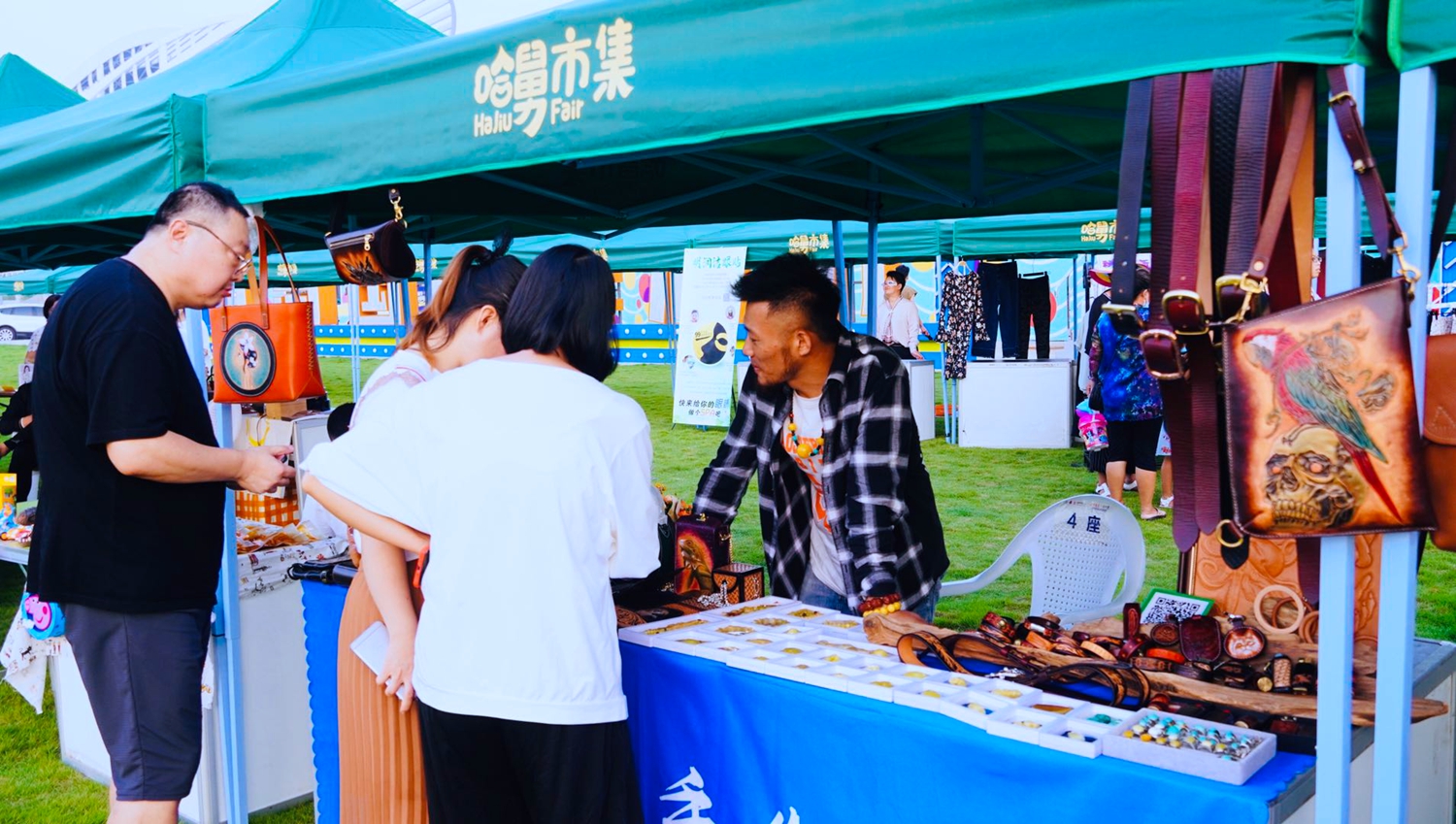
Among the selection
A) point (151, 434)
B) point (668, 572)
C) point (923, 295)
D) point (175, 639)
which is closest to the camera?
point (151, 434)

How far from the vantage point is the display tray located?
60.1 inches

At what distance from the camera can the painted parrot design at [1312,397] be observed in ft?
4.45

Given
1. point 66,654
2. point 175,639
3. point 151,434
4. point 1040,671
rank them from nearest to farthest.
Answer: point 1040,671, point 151,434, point 175,639, point 66,654

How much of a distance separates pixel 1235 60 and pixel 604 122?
1.07 m

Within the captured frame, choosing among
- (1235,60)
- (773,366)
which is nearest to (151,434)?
(773,366)

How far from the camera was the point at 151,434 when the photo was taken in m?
2.23

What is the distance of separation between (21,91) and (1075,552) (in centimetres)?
750

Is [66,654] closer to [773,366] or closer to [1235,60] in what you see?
[773,366]

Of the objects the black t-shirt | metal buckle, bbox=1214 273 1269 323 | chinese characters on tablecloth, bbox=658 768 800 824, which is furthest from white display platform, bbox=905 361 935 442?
metal buckle, bbox=1214 273 1269 323

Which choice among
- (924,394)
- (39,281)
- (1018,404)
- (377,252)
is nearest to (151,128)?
(377,252)

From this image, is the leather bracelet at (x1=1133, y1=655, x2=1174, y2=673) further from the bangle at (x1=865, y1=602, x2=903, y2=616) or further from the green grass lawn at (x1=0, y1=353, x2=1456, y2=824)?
the green grass lawn at (x1=0, y1=353, x2=1456, y2=824)

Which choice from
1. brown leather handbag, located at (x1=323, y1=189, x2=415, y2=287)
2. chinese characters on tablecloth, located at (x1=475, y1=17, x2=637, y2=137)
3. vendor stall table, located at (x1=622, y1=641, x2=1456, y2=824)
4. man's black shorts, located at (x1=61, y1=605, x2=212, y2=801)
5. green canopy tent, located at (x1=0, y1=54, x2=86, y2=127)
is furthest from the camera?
green canopy tent, located at (x1=0, y1=54, x2=86, y2=127)

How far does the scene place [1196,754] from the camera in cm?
156

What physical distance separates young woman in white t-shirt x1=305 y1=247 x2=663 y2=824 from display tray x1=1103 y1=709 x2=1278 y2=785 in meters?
0.80
